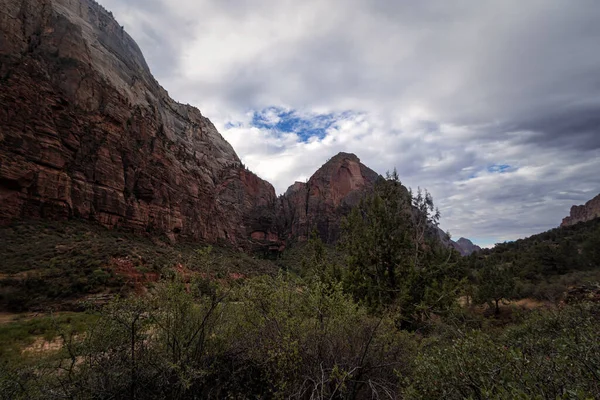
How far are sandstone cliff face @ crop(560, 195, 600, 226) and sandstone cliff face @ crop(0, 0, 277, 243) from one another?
179 metres

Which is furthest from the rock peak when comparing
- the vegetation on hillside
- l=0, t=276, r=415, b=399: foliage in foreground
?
l=0, t=276, r=415, b=399: foliage in foreground

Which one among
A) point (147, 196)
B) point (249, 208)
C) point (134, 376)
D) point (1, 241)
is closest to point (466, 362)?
point (134, 376)

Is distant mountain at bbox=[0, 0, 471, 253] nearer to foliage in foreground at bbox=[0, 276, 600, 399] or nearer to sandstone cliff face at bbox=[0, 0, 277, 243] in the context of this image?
sandstone cliff face at bbox=[0, 0, 277, 243]

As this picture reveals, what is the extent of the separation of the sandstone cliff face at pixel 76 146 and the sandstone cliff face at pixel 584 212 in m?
179

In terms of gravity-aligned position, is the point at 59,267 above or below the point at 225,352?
above

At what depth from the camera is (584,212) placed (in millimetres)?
146750

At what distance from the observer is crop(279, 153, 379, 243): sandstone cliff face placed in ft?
353

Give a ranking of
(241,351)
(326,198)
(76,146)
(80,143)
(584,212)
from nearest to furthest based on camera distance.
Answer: (241,351), (76,146), (80,143), (326,198), (584,212)

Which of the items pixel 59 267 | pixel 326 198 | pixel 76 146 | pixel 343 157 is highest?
pixel 343 157

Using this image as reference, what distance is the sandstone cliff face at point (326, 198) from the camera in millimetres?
107688

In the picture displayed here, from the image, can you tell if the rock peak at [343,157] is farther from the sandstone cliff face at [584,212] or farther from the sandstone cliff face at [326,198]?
the sandstone cliff face at [584,212]

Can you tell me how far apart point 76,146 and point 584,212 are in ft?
718

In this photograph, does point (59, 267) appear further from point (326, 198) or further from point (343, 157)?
point (343, 157)

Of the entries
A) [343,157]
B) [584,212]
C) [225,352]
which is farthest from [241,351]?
[584,212]
